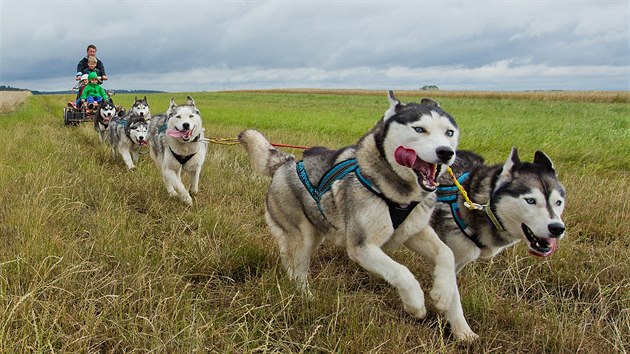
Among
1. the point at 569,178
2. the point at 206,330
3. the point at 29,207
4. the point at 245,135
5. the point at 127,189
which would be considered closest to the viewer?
the point at 206,330

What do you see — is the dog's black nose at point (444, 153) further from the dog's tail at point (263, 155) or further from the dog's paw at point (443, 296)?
the dog's tail at point (263, 155)

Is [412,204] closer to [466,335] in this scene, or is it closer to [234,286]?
[466,335]

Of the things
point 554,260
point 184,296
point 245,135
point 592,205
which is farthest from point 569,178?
point 184,296

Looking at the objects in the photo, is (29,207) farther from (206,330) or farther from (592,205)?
(592,205)

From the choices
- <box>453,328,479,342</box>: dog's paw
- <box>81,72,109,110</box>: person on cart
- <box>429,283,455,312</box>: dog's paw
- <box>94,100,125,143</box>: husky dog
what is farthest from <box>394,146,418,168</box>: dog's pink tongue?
<box>81,72,109,110</box>: person on cart

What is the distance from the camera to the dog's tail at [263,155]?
3.99m

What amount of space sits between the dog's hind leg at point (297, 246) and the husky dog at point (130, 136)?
5.30 metres

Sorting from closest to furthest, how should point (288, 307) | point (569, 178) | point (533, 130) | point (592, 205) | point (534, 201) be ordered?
1. point (288, 307)
2. point (534, 201)
3. point (592, 205)
4. point (569, 178)
5. point (533, 130)

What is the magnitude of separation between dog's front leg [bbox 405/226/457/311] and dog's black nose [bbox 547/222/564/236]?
2.13ft

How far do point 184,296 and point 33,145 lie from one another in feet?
23.9

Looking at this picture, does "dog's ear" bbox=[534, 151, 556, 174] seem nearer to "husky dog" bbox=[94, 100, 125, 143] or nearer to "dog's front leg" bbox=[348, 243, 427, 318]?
"dog's front leg" bbox=[348, 243, 427, 318]

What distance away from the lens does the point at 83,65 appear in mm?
13125

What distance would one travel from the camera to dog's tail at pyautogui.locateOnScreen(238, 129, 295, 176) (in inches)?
157

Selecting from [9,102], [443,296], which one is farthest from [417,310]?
[9,102]
